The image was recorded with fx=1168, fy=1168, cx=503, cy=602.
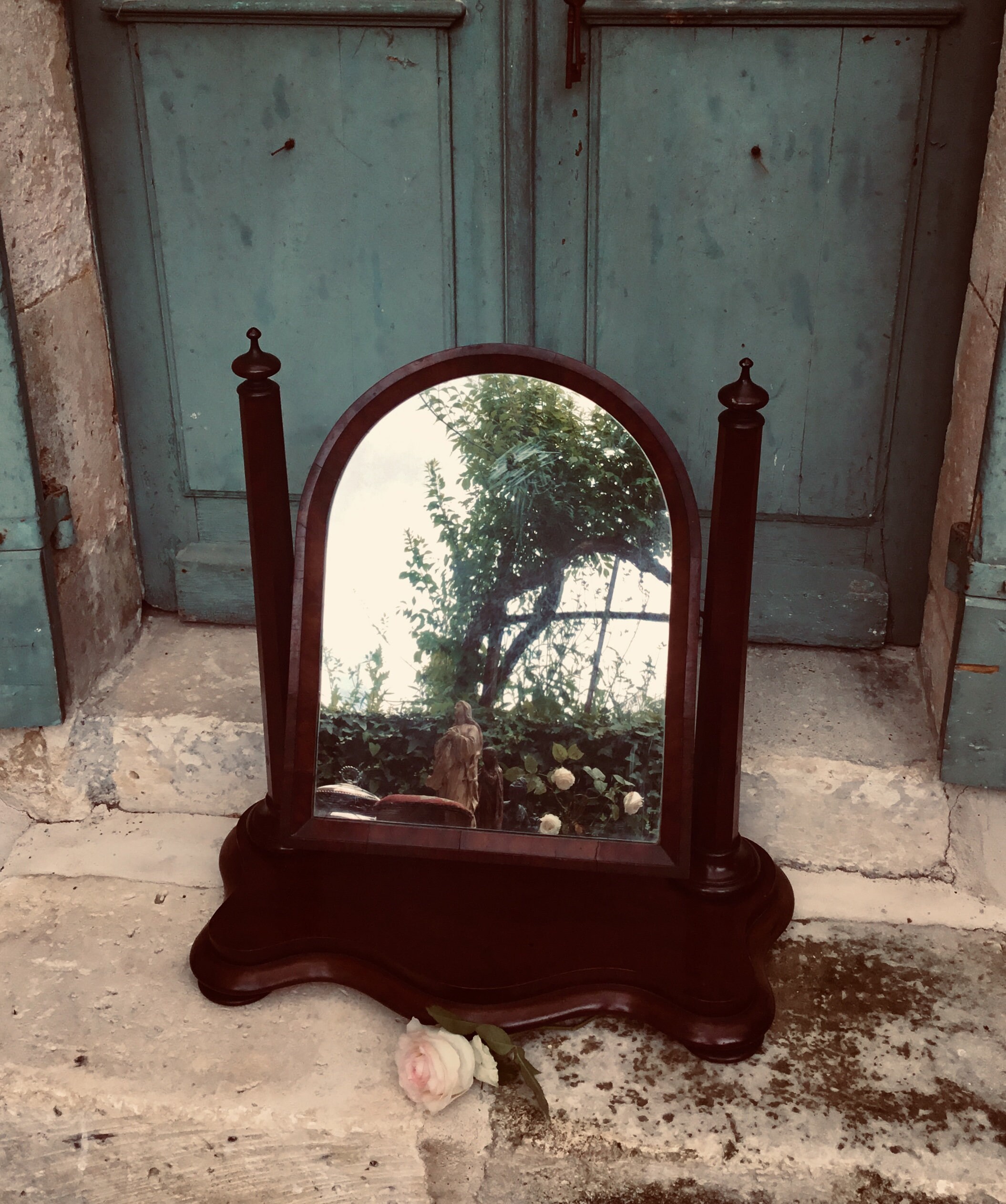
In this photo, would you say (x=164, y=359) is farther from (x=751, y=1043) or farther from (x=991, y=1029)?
(x=991, y=1029)

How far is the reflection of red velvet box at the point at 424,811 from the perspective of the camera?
160 cm

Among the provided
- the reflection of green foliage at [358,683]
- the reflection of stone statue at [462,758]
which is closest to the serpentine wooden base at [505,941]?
the reflection of stone statue at [462,758]

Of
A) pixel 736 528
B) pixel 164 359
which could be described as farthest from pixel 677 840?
pixel 164 359

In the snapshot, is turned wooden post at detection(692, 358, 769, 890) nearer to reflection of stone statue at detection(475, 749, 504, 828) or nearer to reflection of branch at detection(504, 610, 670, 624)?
reflection of branch at detection(504, 610, 670, 624)

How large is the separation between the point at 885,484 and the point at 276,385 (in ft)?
3.55

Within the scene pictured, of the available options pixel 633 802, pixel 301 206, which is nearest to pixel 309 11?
pixel 301 206

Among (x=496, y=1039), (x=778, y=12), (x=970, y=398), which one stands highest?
(x=778, y=12)

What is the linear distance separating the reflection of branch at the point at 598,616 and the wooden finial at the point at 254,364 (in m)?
0.46

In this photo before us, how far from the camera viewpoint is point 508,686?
159cm

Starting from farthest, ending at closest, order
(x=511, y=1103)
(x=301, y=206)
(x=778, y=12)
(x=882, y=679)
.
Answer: (x=882, y=679) < (x=301, y=206) < (x=778, y=12) < (x=511, y=1103)

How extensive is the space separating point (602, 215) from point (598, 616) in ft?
2.46

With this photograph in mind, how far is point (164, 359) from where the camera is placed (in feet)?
6.98

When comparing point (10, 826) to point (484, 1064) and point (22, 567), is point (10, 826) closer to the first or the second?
point (22, 567)

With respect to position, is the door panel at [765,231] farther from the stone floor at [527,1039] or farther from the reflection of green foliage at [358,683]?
the reflection of green foliage at [358,683]
